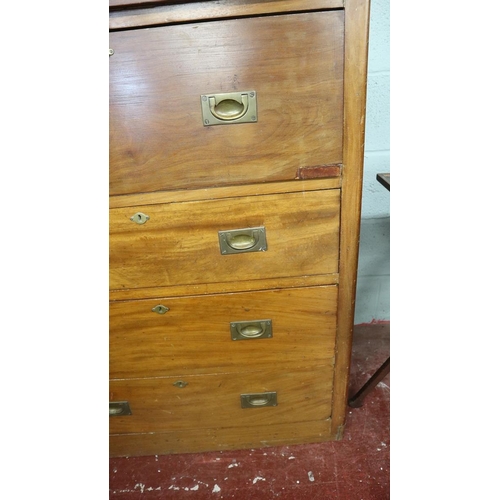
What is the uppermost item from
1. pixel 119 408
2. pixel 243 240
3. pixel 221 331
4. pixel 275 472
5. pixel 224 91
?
pixel 224 91

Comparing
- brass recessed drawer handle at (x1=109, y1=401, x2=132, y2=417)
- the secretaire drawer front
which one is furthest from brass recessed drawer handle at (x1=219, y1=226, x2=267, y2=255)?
brass recessed drawer handle at (x1=109, y1=401, x2=132, y2=417)

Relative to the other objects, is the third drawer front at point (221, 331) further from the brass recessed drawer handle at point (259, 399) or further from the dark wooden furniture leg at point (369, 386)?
the dark wooden furniture leg at point (369, 386)

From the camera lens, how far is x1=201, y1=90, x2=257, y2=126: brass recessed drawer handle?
61 centimetres

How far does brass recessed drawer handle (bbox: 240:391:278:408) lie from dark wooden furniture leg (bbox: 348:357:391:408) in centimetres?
31

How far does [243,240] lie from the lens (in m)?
0.75

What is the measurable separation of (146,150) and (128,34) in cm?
18

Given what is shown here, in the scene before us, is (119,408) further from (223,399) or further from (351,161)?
(351,161)

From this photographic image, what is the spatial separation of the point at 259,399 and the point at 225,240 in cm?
48

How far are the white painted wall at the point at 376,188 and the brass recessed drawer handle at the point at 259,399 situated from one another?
0.64 m

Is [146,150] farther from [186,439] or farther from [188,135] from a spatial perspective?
[186,439]

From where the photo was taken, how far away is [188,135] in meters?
0.64

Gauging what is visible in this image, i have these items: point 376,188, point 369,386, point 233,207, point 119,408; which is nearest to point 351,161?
point 233,207

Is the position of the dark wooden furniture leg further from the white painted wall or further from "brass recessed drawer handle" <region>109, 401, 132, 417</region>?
"brass recessed drawer handle" <region>109, 401, 132, 417</region>

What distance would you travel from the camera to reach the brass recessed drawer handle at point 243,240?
0.73 metres
